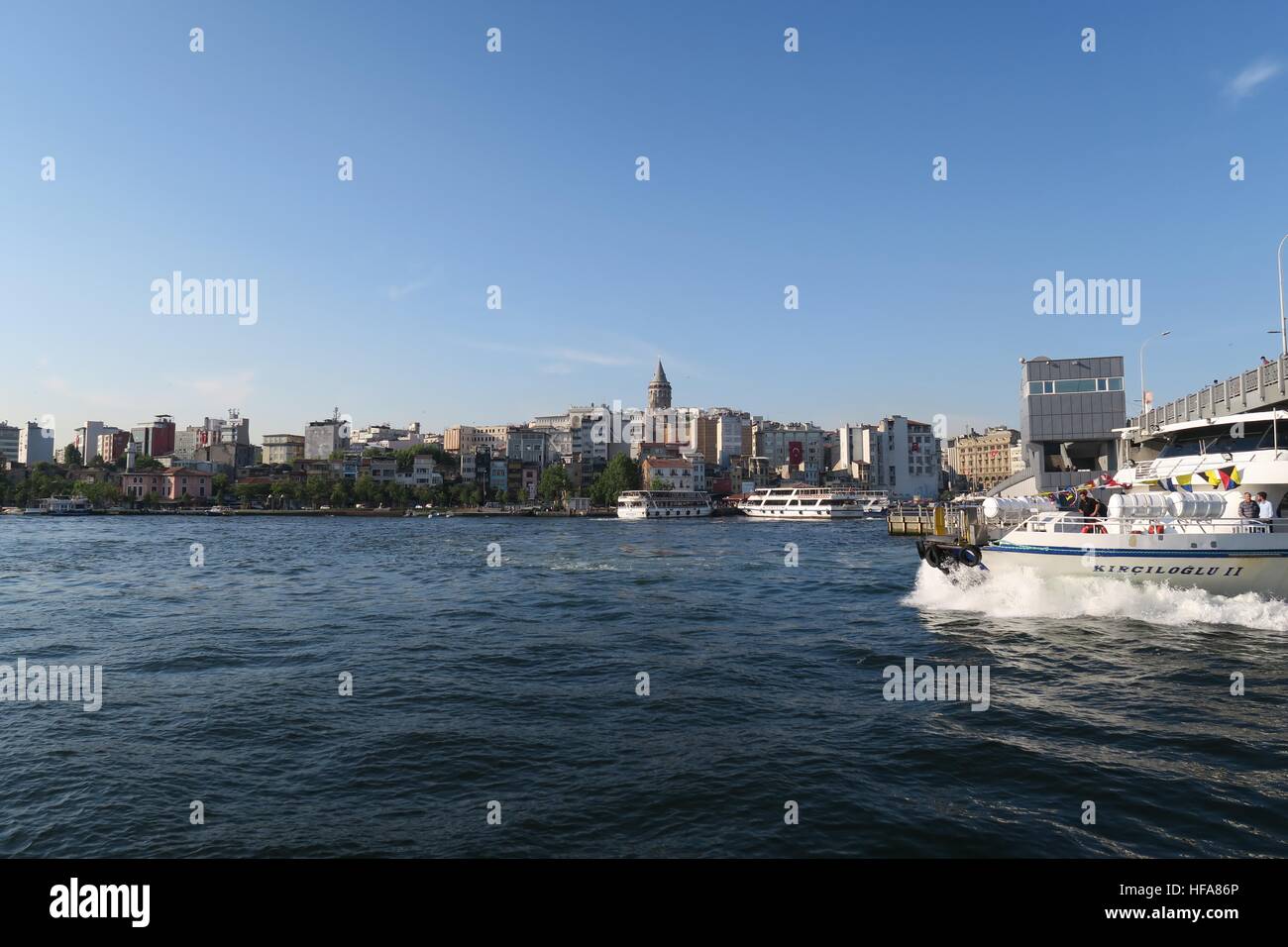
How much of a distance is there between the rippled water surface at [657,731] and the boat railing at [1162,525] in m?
→ 1.78

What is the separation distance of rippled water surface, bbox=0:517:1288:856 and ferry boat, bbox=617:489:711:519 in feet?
331

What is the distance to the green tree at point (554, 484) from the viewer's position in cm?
14975

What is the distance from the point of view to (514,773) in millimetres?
10305

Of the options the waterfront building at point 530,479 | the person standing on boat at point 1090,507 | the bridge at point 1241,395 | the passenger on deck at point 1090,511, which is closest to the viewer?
the passenger on deck at point 1090,511

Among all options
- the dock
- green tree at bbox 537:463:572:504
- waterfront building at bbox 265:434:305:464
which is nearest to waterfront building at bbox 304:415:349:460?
waterfront building at bbox 265:434:305:464

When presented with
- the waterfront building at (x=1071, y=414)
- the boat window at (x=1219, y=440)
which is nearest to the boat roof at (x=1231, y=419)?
the boat window at (x=1219, y=440)

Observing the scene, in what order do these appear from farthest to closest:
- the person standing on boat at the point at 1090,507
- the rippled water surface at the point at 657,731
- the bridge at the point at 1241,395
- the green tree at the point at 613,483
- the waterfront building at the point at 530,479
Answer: the waterfront building at the point at 530,479 < the green tree at the point at 613,483 < the bridge at the point at 1241,395 < the person standing on boat at the point at 1090,507 < the rippled water surface at the point at 657,731

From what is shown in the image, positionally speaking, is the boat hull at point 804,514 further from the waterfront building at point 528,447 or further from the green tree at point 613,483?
the waterfront building at point 528,447

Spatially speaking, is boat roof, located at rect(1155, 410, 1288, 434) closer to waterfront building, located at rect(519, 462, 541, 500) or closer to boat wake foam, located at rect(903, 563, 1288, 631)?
boat wake foam, located at rect(903, 563, 1288, 631)

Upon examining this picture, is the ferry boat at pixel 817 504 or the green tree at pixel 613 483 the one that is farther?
the green tree at pixel 613 483

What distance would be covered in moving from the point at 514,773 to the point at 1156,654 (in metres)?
15.1

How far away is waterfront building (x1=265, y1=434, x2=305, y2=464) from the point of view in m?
195

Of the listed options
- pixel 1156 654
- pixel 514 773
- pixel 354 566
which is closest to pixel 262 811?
pixel 514 773
